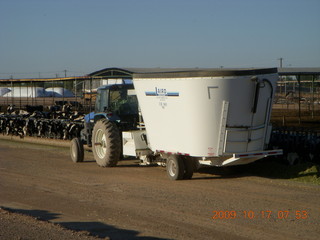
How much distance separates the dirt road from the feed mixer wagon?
0.65 m

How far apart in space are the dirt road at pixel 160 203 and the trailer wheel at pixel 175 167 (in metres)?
0.19

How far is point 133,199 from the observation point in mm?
11172

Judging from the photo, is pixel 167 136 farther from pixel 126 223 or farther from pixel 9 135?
pixel 9 135

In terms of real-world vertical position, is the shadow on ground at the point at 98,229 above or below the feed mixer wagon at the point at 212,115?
below

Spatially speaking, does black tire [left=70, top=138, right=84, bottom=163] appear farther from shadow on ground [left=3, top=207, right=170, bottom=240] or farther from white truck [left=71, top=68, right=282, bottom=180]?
shadow on ground [left=3, top=207, right=170, bottom=240]

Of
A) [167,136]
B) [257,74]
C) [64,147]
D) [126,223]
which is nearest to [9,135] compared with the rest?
[64,147]

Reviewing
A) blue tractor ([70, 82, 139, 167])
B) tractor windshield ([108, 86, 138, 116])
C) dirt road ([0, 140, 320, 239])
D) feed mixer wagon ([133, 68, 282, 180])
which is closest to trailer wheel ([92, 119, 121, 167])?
blue tractor ([70, 82, 139, 167])

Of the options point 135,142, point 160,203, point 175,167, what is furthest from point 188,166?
point 160,203

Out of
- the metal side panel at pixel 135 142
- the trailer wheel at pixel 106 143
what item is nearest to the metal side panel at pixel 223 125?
the metal side panel at pixel 135 142

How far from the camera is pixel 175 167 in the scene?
13312 millimetres

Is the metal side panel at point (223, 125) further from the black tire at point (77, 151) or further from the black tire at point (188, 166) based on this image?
the black tire at point (77, 151)

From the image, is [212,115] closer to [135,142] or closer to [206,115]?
[206,115]

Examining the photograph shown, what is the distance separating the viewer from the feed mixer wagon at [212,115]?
12289mm

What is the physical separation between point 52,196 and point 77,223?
275cm
